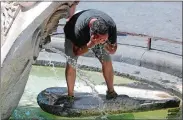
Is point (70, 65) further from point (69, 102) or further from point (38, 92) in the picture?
point (38, 92)

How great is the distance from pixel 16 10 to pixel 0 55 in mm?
272

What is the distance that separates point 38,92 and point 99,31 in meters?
1.63

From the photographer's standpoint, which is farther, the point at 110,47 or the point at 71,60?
the point at 71,60

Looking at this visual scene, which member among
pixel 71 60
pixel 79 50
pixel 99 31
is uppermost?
pixel 99 31

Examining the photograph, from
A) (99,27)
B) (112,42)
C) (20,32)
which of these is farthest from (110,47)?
(20,32)

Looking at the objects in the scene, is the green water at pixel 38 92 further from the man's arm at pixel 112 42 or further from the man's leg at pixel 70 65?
the man's arm at pixel 112 42

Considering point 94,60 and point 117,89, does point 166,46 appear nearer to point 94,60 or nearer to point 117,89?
point 94,60

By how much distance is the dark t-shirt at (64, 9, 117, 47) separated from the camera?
3585 millimetres

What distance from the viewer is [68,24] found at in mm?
3701

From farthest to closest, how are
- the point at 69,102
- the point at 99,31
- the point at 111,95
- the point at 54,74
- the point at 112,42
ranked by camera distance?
1. the point at 54,74
2. the point at 111,95
3. the point at 69,102
4. the point at 112,42
5. the point at 99,31

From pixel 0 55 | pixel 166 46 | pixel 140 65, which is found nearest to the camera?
pixel 0 55

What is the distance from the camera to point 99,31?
130 inches

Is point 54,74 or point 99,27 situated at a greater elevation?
point 99,27

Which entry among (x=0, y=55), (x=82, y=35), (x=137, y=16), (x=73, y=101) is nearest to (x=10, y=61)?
(x=0, y=55)
